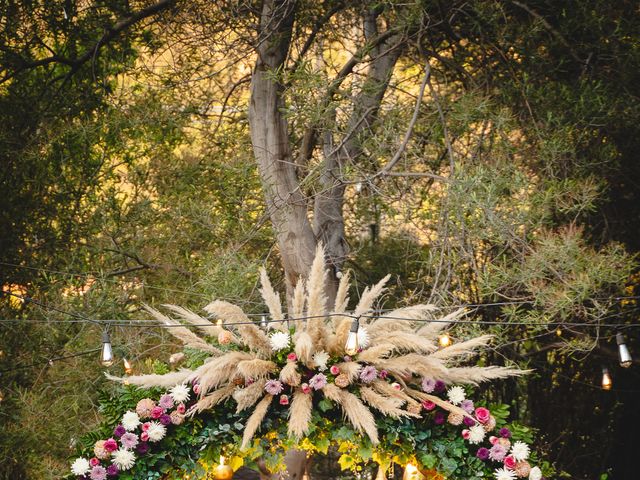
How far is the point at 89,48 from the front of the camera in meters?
6.36

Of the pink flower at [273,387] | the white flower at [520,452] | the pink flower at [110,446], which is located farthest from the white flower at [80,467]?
the white flower at [520,452]

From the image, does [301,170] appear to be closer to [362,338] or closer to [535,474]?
[362,338]

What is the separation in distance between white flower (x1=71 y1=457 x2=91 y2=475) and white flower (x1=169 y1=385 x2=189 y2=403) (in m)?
0.46

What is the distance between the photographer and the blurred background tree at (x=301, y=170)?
5.52 meters

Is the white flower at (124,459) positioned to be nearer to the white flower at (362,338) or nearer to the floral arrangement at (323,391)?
the floral arrangement at (323,391)

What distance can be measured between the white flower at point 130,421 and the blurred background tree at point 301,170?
62.7 inches

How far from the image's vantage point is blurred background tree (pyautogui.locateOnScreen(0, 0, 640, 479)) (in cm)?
552

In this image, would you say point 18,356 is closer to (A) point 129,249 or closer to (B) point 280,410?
(A) point 129,249

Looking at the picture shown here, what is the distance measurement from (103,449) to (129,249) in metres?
3.01

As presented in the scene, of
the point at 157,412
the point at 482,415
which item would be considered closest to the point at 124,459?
the point at 157,412

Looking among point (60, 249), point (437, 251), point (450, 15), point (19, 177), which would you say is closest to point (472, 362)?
point (437, 251)

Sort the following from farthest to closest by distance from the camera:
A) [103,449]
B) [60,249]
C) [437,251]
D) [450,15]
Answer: [60,249]
[450,15]
[437,251]
[103,449]

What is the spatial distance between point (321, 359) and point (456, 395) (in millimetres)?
642

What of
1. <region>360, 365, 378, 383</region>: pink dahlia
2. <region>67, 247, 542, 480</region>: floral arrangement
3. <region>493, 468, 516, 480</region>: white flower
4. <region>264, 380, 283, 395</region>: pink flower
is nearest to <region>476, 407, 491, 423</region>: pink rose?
<region>67, 247, 542, 480</region>: floral arrangement
